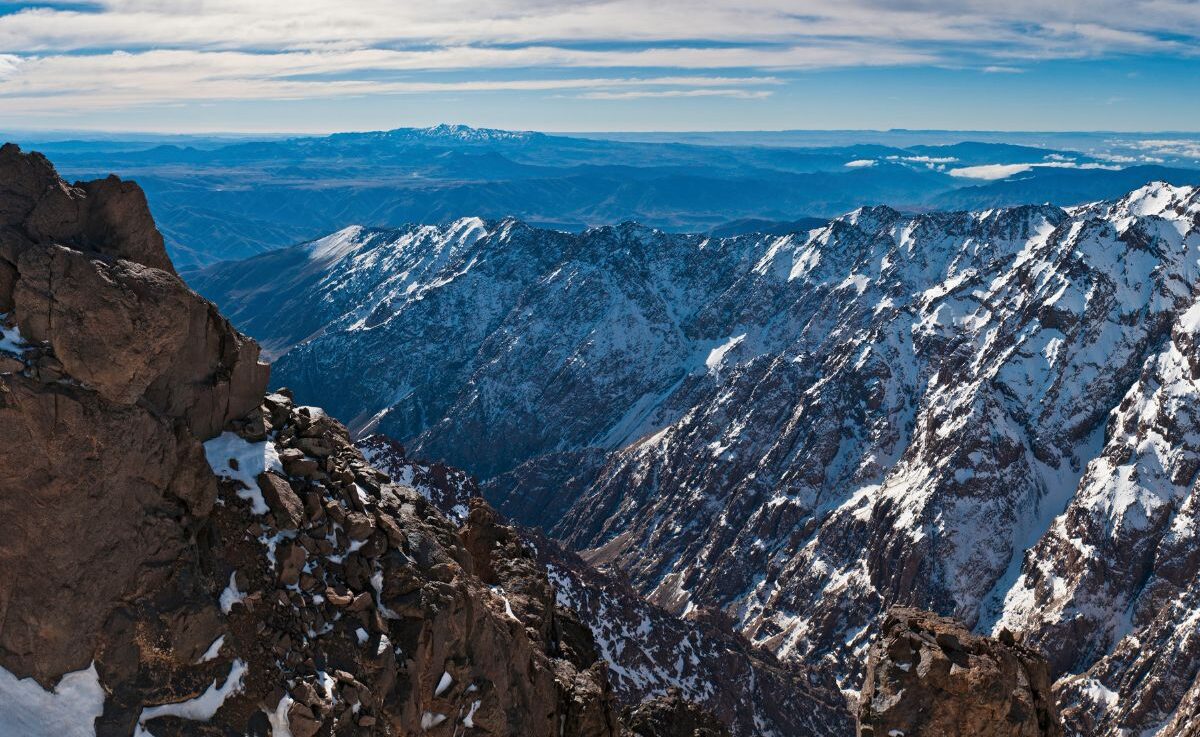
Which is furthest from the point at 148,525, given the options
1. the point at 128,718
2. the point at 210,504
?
the point at 128,718

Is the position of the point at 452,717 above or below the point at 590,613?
above

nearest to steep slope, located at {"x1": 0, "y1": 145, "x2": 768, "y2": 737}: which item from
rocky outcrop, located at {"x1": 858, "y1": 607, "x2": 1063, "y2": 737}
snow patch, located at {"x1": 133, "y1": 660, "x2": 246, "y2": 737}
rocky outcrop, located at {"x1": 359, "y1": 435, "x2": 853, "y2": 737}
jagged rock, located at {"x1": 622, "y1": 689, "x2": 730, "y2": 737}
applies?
snow patch, located at {"x1": 133, "y1": 660, "x2": 246, "y2": 737}

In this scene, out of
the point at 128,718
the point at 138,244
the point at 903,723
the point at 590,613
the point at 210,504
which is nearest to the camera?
the point at 128,718

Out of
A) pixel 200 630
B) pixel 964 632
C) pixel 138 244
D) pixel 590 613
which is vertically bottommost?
pixel 590 613

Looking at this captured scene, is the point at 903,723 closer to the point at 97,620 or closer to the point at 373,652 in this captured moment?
the point at 373,652

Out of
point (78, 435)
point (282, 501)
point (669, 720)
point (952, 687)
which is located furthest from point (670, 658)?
point (78, 435)

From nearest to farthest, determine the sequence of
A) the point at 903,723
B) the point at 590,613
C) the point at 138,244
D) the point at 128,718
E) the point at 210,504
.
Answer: the point at 128,718
the point at 210,504
the point at 138,244
the point at 903,723
the point at 590,613

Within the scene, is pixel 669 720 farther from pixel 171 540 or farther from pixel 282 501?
pixel 171 540
